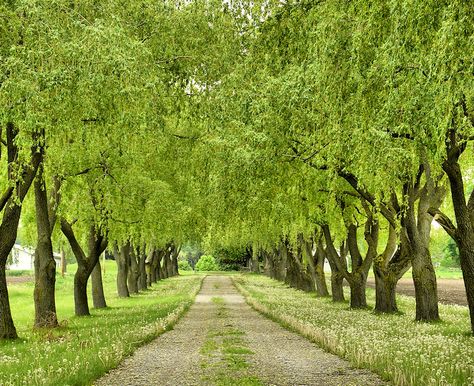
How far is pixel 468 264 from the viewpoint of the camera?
671 inches

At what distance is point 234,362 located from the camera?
1282cm

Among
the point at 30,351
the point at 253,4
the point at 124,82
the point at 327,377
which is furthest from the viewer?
the point at 253,4

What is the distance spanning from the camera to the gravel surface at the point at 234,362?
1075cm

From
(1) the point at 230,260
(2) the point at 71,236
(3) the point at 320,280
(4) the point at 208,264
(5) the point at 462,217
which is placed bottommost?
(3) the point at 320,280

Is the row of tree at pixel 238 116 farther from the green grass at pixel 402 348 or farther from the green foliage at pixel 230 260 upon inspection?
the green foliage at pixel 230 260

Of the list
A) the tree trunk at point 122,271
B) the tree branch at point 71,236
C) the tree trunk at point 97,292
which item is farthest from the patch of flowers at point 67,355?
the tree trunk at point 122,271

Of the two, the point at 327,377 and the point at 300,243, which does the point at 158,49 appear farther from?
the point at 300,243

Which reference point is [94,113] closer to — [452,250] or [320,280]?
[320,280]

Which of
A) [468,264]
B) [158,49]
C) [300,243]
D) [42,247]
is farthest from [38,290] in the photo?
[300,243]

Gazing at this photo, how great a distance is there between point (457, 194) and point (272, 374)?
8556mm

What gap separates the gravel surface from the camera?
423 inches

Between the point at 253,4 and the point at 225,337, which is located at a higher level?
the point at 253,4

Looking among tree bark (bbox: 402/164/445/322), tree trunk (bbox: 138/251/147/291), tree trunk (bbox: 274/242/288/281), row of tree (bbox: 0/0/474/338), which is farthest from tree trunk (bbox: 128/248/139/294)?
tree bark (bbox: 402/164/445/322)

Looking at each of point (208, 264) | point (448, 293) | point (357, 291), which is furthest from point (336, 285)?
point (208, 264)
